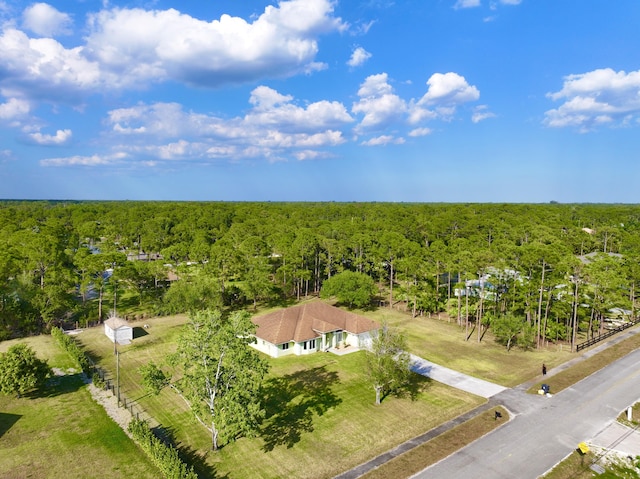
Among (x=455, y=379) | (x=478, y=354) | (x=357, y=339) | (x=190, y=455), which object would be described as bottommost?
(x=478, y=354)

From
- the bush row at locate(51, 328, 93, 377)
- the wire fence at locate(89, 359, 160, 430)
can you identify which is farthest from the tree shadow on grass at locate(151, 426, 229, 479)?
the bush row at locate(51, 328, 93, 377)

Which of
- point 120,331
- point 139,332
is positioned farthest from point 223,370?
point 139,332

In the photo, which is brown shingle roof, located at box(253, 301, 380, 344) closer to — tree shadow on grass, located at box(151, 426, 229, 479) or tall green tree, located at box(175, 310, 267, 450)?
tree shadow on grass, located at box(151, 426, 229, 479)

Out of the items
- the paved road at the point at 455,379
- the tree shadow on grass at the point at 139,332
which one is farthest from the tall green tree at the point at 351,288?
the tree shadow on grass at the point at 139,332

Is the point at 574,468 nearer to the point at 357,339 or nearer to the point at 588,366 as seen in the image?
the point at 588,366

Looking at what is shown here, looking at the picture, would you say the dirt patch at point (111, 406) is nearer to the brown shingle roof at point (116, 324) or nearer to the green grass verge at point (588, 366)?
the brown shingle roof at point (116, 324)

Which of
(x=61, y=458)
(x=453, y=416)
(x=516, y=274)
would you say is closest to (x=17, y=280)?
(x=61, y=458)
